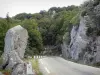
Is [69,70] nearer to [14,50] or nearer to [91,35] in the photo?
[14,50]

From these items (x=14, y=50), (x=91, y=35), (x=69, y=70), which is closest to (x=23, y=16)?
(x=91, y=35)

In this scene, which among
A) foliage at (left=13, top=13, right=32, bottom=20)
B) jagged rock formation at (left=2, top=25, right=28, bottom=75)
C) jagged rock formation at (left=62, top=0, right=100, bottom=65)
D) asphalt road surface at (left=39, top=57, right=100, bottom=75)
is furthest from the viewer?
foliage at (left=13, top=13, right=32, bottom=20)

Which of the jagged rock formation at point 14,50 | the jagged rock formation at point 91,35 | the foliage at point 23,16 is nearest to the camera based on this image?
the jagged rock formation at point 14,50

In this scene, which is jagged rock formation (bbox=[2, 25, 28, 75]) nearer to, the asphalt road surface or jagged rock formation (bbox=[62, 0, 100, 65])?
the asphalt road surface

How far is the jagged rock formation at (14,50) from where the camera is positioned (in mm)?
15464

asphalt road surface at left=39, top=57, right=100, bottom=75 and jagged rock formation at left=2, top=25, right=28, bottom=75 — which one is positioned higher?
jagged rock formation at left=2, top=25, right=28, bottom=75

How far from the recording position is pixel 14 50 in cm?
1848

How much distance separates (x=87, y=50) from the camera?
35031mm

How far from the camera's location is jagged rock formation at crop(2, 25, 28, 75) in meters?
15.5

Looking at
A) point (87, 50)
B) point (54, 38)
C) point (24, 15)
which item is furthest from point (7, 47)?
point (24, 15)

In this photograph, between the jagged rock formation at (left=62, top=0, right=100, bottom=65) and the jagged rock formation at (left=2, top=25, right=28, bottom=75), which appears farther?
the jagged rock formation at (left=62, top=0, right=100, bottom=65)

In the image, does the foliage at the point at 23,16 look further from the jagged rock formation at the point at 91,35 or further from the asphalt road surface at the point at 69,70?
the asphalt road surface at the point at 69,70

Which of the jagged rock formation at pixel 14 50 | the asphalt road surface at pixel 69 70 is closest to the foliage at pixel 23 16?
the asphalt road surface at pixel 69 70

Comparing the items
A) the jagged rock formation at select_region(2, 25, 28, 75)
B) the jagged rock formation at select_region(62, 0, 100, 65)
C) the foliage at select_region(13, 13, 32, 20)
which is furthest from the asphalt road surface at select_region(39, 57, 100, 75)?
the foliage at select_region(13, 13, 32, 20)
